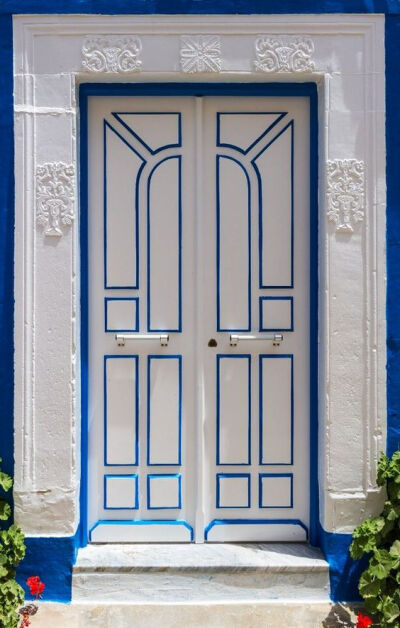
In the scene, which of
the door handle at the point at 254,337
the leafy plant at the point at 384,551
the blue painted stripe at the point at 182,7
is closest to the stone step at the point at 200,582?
the leafy plant at the point at 384,551

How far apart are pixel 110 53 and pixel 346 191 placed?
4.80ft

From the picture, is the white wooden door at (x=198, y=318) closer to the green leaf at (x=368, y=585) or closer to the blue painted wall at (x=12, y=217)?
the blue painted wall at (x=12, y=217)

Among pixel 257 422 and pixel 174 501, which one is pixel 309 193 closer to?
pixel 257 422

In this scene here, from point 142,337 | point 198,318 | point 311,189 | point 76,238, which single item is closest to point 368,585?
point 198,318

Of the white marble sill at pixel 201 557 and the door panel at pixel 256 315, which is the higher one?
the door panel at pixel 256 315

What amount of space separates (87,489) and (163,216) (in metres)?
1.62

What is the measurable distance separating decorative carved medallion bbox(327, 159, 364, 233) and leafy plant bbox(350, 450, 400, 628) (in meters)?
1.29

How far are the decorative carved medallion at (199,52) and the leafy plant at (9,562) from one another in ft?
7.88

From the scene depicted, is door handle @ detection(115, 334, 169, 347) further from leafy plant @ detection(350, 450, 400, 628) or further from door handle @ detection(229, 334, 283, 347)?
leafy plant @ detection(350, 450, 400, 628)

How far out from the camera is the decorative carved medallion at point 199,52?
334cm

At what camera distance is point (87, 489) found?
3.57 m

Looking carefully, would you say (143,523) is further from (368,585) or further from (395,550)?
(395,550)

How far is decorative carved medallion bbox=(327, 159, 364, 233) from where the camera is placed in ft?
11.0

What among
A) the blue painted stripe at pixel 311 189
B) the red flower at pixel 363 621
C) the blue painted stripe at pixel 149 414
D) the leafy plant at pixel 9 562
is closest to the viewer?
the red flower at pixel 363 621
